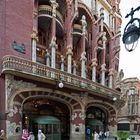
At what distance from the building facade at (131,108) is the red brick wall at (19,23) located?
37380 mm

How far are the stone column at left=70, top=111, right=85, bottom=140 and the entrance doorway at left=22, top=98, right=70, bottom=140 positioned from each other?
4.24 feet

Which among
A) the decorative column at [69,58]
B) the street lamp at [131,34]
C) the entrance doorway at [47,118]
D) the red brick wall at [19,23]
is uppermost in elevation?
the red brick wall at [19,23]

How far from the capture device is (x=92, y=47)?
3919 centimetres

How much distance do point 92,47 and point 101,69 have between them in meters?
3.39

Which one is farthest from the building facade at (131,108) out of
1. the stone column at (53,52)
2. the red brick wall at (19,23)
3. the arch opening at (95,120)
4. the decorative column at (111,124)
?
the red brick wall at (19,23)

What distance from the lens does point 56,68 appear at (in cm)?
3241

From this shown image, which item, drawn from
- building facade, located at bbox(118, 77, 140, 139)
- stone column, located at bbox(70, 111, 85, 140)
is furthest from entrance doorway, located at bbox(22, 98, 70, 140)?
building facade, located at bbox(118, 77, 140, 139)

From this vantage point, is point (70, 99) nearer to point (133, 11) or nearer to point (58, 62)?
point (58, 62)

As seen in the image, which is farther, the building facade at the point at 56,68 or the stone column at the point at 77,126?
the stone column at the point at 77,126

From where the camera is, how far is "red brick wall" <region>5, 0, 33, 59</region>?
25312 millimetres

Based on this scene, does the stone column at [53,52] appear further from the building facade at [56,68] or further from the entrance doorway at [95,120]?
the entrance doorway at [95,120]

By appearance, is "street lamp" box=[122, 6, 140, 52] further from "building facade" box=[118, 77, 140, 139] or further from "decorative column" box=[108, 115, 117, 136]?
"building facade" box=[118, 77, 140, 139]

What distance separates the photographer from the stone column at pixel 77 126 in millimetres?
29734

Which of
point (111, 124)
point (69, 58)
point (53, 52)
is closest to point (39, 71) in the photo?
point (53, 52)
